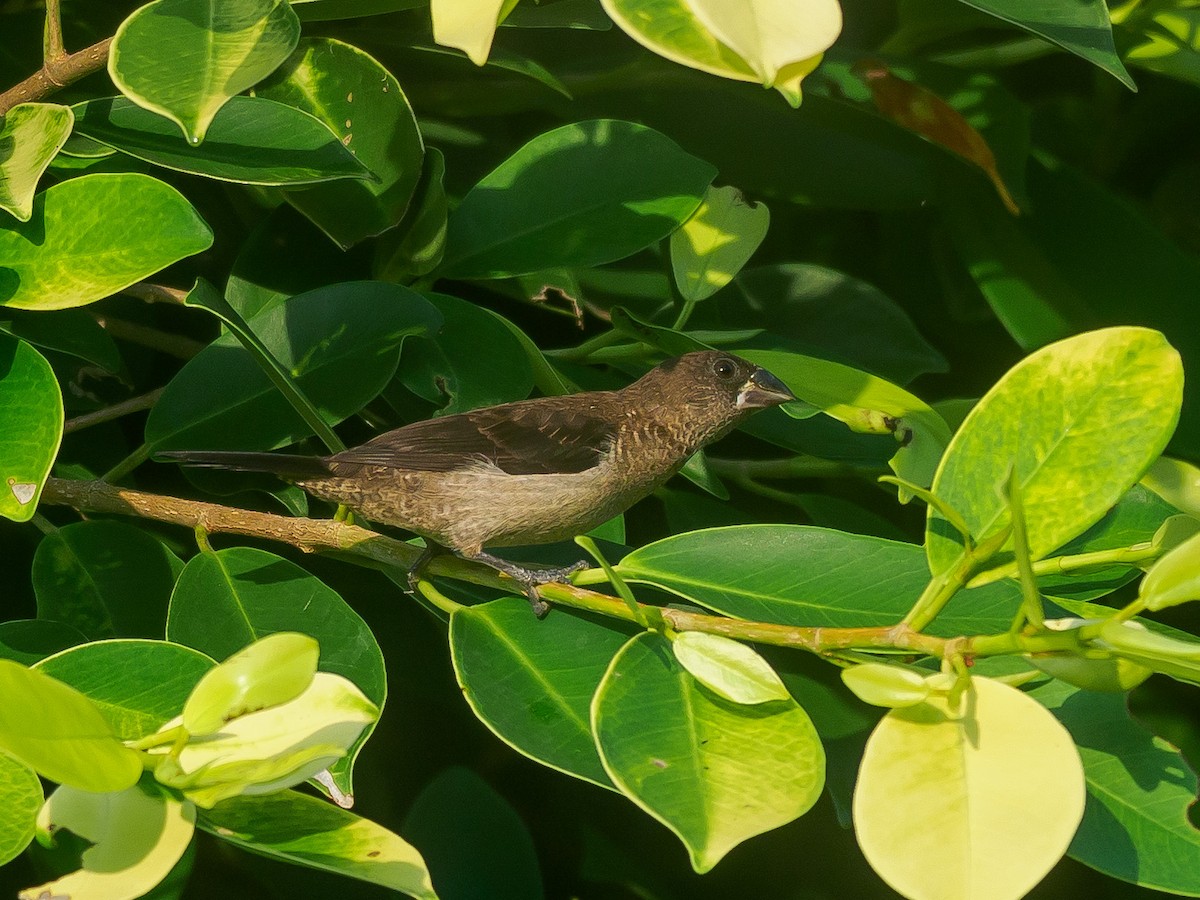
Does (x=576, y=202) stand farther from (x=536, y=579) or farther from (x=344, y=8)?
(x=536, y=579)

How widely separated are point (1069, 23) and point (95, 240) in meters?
1.10

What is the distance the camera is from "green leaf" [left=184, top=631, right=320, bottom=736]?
0.87m

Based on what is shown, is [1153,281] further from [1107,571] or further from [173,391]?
[173,391]

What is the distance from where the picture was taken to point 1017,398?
3.55 feet

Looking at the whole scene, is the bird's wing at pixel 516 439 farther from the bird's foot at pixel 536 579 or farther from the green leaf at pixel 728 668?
the green leaf at pixel 728 668

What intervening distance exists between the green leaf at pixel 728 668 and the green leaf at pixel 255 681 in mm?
353

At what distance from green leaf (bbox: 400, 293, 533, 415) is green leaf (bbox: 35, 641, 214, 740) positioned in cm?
62

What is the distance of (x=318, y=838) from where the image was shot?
3.30 feet

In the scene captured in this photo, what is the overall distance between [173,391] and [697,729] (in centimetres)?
87

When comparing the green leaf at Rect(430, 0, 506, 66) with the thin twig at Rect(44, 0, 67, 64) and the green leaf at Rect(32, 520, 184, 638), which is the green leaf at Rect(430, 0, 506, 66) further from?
the green leaf at Rect(32, 520, 184, 638)

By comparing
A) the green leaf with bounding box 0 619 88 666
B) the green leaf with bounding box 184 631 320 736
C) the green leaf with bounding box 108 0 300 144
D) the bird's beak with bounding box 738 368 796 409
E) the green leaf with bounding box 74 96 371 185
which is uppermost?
the green leaf with bounding box 108 0 300 144

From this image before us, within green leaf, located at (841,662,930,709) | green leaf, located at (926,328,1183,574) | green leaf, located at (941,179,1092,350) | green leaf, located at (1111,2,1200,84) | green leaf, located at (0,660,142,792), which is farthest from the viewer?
green leaf, located at (941,179,1092,350)

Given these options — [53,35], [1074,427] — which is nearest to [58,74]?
[53,35]

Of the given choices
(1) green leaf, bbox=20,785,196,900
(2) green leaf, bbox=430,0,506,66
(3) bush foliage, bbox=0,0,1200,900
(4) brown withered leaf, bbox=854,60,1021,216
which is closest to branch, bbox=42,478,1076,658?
(3) bush foliage, bbox=0,0,1200,900
